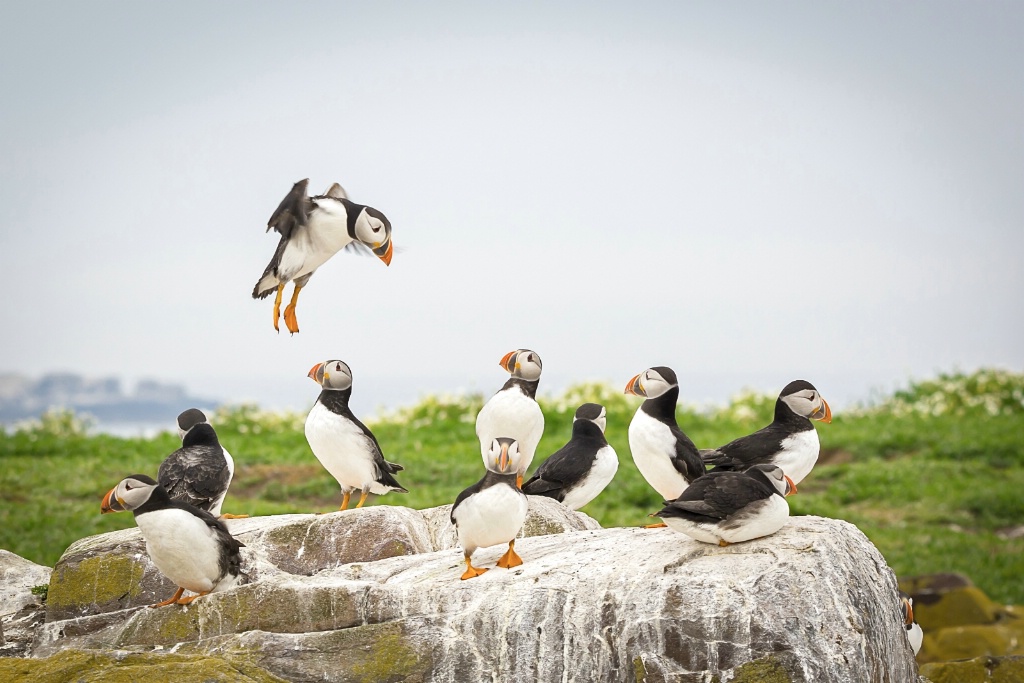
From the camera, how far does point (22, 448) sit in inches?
608

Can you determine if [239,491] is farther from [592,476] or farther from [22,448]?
[592,476]

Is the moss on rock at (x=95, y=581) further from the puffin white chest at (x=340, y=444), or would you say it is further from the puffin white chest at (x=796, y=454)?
the puffin white chest at (x=796, y=454)

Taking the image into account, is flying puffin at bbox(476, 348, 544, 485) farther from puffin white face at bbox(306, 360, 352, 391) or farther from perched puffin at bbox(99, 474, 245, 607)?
perched puffin at bbox(99, 474, 245, 607)

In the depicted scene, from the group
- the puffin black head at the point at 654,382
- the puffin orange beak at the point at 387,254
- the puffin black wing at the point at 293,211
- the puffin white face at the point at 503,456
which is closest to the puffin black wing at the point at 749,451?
the puffin black head at the point at 654,382

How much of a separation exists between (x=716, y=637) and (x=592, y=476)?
2401mm

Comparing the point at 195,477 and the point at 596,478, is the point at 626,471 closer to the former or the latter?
the point at 596,478

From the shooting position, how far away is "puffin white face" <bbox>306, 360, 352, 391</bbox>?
7.65m

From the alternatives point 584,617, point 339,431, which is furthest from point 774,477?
point 339,431

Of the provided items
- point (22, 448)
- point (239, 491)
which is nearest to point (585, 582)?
point (239, 491)

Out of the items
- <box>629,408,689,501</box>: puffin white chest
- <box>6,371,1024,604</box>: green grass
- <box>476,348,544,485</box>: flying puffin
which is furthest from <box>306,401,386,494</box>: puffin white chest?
<box>6,371,1024,604</box>: green grass

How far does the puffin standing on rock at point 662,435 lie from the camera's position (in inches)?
270

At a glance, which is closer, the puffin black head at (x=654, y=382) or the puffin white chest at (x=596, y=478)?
the puffin black head at (x=654, y=382)

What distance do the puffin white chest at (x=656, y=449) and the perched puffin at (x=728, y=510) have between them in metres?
0.87

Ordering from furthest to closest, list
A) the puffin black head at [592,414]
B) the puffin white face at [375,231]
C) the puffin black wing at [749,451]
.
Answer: the puffin black head at [592,414]
the puffin black wing at [749,451]
the puffin white face at [375,231]
